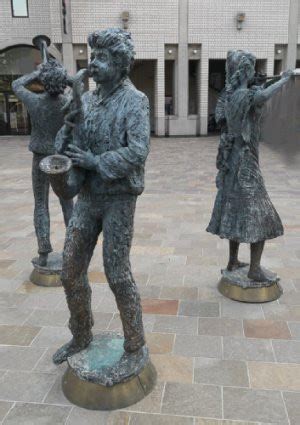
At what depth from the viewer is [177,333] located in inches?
154

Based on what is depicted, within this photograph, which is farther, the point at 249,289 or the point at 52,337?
the point at 249,289

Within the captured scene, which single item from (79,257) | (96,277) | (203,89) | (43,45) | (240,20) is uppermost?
(240,20)

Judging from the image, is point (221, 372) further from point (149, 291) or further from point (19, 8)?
point (19, 8)

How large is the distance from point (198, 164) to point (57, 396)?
424 inches

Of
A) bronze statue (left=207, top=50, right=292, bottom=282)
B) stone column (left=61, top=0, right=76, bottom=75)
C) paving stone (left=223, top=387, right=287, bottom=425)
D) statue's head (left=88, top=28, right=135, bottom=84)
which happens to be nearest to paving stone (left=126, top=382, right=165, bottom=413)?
paving stone (left=223, top=387, right=287, bottom=425)

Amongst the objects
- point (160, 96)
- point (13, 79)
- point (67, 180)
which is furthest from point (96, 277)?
point (13, 79)

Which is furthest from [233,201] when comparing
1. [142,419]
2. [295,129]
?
[295,129]

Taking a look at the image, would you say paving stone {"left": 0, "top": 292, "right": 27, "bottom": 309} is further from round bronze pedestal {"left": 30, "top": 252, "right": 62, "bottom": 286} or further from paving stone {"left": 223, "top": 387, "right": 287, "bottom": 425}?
paving stone {"left": 223, "top": 387, "right": 287, "bottom": 425}

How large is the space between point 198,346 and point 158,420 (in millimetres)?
943

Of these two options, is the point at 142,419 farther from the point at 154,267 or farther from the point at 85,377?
the point at 154,267

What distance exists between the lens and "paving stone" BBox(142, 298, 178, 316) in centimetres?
431

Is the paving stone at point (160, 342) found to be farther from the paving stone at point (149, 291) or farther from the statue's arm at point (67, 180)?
the statue's arm at point (67, 180)

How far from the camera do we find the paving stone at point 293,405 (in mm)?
2835

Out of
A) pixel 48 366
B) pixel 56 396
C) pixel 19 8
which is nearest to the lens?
pixel 56 396
